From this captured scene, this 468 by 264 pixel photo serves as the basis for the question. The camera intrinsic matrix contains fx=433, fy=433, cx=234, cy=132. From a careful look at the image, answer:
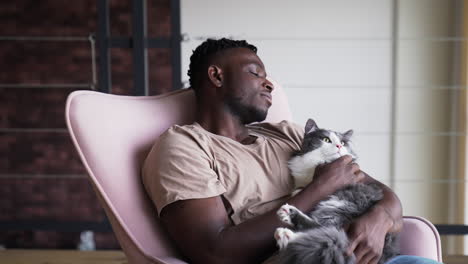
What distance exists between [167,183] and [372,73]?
80.5 inches

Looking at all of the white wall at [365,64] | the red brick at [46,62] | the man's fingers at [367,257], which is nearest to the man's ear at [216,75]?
the man's fingers at [367,257]

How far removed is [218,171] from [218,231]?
0.20 metres

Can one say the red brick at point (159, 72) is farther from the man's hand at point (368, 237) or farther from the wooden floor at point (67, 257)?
the man's hand at point (368, 237)

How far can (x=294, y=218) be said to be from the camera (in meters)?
1.05

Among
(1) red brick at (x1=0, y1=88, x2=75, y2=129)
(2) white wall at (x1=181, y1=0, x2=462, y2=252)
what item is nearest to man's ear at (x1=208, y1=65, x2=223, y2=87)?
(2) white wall at (x1=181, y1=0, x2=462, y2=252)

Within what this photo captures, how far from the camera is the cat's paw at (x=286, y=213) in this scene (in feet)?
3.42

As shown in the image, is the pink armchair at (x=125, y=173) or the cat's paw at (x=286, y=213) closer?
the cat's paw at (x=286, y=213)

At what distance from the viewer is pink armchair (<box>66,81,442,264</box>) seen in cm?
116

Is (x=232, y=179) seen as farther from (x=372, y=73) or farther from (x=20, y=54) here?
(x=20, y=54)

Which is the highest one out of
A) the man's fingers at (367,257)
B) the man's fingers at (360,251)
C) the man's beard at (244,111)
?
the man's beard at (244,111)

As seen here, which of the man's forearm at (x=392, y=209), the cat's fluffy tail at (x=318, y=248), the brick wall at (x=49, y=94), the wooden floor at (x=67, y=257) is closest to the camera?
the cat's fluffy tail at (x=318, y=248)

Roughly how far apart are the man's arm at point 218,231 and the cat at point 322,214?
0.05 m

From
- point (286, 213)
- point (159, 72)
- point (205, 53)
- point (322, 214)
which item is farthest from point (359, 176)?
point (159, 72)

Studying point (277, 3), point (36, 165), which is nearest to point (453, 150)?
point (277, 3)
